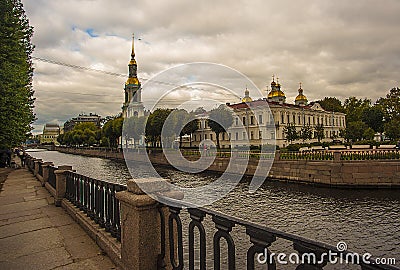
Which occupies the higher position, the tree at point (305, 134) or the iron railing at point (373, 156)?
the tree at point (305, 134)

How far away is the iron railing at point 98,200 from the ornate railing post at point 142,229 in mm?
881

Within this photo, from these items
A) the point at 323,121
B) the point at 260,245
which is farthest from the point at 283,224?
the point at 323,121

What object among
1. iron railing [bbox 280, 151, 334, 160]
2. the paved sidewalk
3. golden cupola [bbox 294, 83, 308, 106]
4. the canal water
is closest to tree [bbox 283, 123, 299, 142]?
golden cupola [bbox 294, 83, 308, 106]

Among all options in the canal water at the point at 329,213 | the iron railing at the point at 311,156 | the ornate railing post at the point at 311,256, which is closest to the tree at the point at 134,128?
the iron railing at the point at 311,156

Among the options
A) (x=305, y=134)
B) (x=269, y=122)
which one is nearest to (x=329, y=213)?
(x=269, y=122)

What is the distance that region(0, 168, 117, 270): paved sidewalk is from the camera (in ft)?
14.6

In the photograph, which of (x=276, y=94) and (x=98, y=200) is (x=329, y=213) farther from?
(x=276, y=94)

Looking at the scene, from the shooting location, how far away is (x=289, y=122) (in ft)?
207

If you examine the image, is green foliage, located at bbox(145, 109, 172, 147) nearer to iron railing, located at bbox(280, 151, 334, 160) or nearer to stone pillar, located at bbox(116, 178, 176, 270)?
iron railing, located at bbox(280, 151, 334, 160)

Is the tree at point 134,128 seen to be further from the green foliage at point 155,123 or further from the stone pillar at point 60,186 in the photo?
the stone pillar at point 60,186

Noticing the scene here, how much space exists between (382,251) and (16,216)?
34.3 ft

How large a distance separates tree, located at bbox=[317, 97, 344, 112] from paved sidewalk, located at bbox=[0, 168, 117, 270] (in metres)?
89.5

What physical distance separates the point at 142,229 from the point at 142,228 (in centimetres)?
1

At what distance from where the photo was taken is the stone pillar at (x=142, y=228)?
365 centimetres
